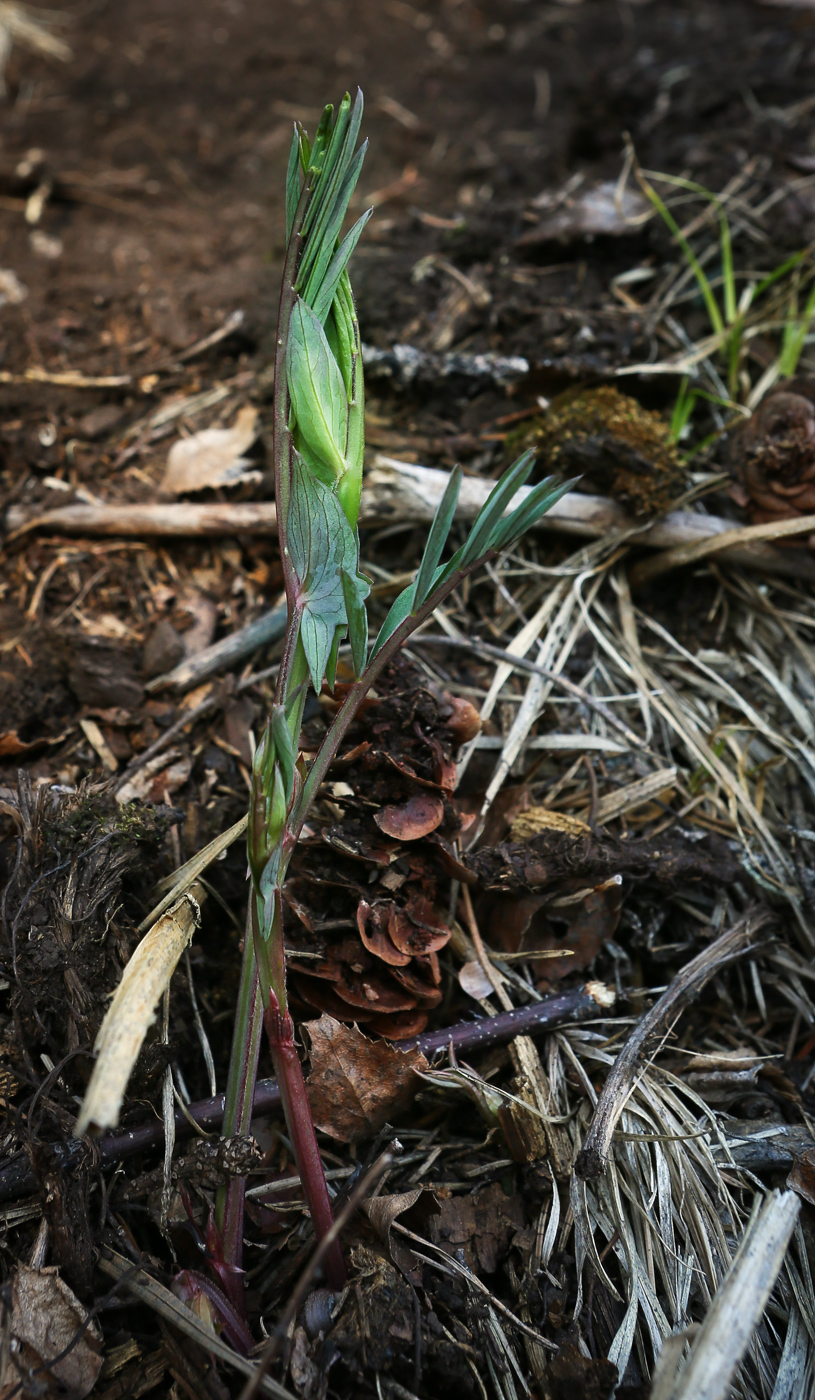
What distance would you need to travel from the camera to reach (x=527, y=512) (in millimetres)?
1094

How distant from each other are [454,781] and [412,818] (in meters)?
0.10

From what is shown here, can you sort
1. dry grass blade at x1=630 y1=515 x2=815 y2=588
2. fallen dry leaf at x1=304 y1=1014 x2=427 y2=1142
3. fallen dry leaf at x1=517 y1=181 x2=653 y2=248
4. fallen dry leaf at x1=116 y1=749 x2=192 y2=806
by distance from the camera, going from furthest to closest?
fallen dry leaf at x1=517 y1=181 x2=653 y2=248 < dry grass blade at x1=630 y1=515 x2=815 y2=588 < fallen dry leaf at x1=116 y1=749 x2=192 y2=806 < fallen dry leaf at x1=304 y1=1014 x2=427 y2=1142

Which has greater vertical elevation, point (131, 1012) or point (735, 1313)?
point (131, 1012)

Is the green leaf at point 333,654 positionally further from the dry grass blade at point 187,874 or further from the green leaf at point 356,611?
the dry grass blade at point 187,874

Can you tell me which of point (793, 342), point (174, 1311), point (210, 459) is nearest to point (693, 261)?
point (793, 342)

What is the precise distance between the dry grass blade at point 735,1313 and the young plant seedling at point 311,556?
0.45 m

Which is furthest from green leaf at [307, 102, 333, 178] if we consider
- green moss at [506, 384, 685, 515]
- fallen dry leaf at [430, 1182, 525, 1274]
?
fallen dry leaf at [430, 1182, 525, 1274]

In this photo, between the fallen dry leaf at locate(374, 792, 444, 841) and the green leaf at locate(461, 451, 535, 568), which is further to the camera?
the fallen dry leaf at locate(374, 792, 444, 841)

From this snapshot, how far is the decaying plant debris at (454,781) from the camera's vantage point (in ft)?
3.75

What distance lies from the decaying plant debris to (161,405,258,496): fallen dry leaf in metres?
0.01

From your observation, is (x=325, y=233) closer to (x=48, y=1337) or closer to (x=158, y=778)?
(x=158, y=778)

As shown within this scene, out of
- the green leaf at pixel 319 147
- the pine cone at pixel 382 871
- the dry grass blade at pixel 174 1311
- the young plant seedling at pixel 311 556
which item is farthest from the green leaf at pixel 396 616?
the dry grass blade at pixel 174 1311

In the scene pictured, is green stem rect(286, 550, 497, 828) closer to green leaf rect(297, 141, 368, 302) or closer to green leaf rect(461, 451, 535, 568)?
green leaf rect(461, 451, 535, 568)

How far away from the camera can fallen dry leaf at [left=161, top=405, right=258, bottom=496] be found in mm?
2012
